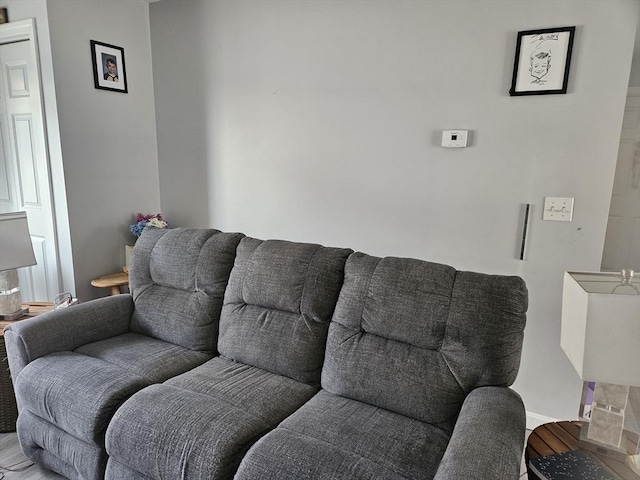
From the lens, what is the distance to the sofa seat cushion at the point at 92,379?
1.60m

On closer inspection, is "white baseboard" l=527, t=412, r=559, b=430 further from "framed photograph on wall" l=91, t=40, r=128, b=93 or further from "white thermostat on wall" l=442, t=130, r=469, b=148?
"framed photograph on wall" l=91, t=40, r=128, b=93

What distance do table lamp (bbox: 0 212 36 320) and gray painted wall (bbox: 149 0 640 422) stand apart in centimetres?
125

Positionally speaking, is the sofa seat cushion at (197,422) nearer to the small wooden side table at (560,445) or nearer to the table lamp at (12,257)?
the small wooden side table at (560,445)

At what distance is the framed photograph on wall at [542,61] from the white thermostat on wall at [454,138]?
1.02 feet

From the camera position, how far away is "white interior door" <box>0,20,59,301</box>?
2.79m

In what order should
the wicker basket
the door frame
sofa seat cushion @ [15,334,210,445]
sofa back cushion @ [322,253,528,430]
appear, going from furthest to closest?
the door frame → the wicker basket → sofa seat cushion @ [15,334,210,445] → sofa back cushion @ [322,253,528,430]

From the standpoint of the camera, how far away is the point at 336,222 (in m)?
2.78

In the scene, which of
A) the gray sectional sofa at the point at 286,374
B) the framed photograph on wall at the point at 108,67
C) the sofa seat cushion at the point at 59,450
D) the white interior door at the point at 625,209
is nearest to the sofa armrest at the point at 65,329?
the gray sectional sofa at the point at 286,374

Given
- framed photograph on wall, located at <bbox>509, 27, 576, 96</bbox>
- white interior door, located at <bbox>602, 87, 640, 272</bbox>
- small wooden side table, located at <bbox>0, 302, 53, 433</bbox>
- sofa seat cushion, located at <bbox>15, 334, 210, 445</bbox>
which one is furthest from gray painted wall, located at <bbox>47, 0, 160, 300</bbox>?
white interior door, located at <bbox>602, 87, 640, 272</bbox>

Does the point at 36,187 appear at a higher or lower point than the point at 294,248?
higher

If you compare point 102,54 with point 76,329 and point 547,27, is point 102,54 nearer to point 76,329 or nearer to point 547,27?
point 76,329

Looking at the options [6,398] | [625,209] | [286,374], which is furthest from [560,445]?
[6,398]

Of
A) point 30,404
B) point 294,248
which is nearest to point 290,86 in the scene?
point 294,248

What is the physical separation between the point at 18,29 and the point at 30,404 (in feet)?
7.92
